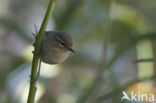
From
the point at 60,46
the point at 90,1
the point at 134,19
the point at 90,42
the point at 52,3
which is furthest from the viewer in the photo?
the point at 90,42

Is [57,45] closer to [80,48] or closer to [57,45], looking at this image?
[57,45]

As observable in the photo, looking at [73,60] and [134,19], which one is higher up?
[134,19]

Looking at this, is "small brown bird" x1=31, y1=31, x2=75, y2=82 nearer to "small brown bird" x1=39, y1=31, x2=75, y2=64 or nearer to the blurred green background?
"small brown bird" x1=39, y1=31, x2=75, y2=64

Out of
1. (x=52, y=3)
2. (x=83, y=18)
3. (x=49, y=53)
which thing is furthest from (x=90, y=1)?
(x=52, y=3)

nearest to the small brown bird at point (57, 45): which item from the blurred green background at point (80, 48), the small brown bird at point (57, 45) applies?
the small brown bird at point (57, 45)

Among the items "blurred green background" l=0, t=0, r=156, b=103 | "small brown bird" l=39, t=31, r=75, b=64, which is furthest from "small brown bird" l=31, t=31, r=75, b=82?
"blurred green background" l=0, t=0, r=156, b=103

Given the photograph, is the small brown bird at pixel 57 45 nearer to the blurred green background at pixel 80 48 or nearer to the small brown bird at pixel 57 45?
the small brown bird at pixel 57 45

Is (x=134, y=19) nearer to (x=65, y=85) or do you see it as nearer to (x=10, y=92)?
(x=65, y=85)
